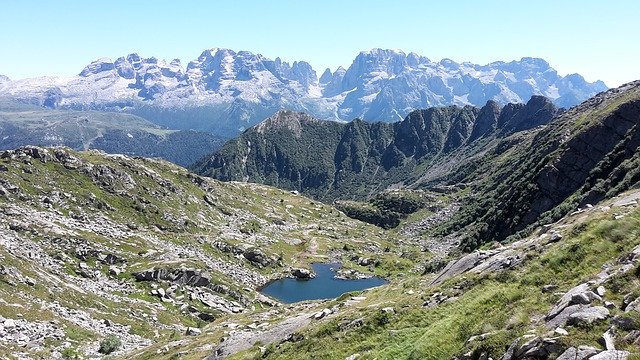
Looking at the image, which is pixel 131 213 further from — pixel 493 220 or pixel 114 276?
pixel 493 220

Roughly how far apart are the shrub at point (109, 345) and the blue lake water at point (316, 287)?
69.5 metres

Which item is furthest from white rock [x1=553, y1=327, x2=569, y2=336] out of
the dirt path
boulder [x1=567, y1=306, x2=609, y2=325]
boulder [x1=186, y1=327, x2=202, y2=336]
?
boulder [x1=186, y1=327, x2=202, y2=336]

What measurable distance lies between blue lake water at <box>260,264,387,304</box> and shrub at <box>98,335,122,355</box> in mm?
69507

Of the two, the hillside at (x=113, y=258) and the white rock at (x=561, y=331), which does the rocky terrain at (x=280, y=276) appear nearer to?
the white rock at (x=561, y=331)

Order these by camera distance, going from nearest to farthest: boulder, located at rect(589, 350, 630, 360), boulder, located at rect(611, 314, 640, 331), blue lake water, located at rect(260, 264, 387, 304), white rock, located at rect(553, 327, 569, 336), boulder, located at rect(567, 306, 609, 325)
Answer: boulder, located at rect(589, 350, 630, 360) → boulder, located at rect(611, 314, 640, 331) → white rock, located at rect(553, 327, 569, 336) → boulder, located at rect(567, 306, 609, 325) → blue lake water, located at rect(260, 264, 387, 304)

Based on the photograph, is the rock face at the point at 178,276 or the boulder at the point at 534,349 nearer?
the boulder at the point at 534,349

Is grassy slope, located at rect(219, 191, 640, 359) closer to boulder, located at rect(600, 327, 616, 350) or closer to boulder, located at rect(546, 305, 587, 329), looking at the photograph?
boulder, located at rect(600, 327, 616, 350)

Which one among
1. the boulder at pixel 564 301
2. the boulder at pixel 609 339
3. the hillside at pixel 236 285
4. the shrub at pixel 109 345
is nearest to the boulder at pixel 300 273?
the hillside at pixel 236 285

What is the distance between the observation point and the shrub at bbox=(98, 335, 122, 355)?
234 feet

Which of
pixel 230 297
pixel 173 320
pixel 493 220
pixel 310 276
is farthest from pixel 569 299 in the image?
pixel 493 220

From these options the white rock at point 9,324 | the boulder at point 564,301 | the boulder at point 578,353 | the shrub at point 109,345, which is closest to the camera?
the boulder at point 578,353

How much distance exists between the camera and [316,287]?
159000 mm

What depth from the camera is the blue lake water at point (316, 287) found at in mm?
146875

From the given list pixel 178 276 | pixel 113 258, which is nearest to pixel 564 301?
pixel 178 276
